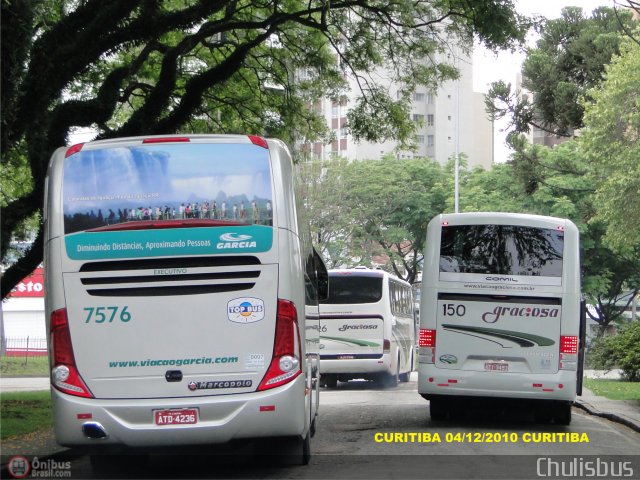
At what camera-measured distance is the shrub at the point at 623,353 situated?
2533cm

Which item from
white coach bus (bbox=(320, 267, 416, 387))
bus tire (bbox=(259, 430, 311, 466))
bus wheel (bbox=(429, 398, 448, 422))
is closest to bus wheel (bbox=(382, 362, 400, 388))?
white coach bus (bbox=(320, 267, 416, 387))

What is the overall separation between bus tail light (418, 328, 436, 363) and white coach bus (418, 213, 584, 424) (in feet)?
0.05

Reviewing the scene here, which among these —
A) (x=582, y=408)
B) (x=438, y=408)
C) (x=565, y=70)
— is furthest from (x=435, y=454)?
(x=565, y=70)

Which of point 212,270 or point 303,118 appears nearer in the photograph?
point 212,270

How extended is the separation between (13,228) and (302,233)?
241 inches

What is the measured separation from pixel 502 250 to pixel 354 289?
11630mm

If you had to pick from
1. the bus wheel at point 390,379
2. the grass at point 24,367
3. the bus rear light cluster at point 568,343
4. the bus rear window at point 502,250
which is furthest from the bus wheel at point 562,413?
the grass at point 24,367

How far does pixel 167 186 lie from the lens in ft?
32.2

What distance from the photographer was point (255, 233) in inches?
384

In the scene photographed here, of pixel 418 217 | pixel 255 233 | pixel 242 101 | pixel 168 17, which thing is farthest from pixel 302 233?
pixel 418 217

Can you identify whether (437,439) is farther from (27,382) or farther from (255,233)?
(27,382)

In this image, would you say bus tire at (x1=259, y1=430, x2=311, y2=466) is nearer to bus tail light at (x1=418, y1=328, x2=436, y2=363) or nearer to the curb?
bus tail light at (x1=418, y1=328, x2=436, y2=363)

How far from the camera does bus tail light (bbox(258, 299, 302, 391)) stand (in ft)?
31.7

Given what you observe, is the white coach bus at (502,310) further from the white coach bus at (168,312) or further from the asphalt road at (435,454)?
the white coach bus at (168,312)
